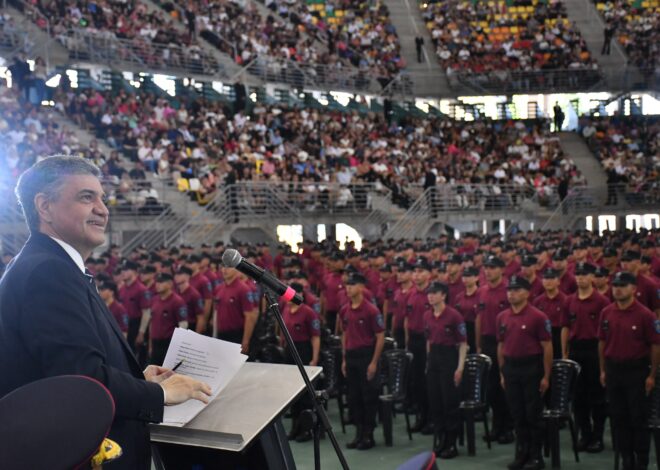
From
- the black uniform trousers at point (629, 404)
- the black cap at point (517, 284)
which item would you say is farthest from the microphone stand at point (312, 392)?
the black cap at point (517, 284)

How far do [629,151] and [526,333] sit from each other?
27.2m

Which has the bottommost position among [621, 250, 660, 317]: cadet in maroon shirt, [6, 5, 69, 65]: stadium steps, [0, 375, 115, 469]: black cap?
[621, 250, 660, 317]: cadet in maroon shirt

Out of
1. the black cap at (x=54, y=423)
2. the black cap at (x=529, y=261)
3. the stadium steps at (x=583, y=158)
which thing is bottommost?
the black cap at (x=529, y=261)

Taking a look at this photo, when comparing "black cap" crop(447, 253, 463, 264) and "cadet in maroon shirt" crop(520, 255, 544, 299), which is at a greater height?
"black cap" crop(447, 253, 463, 264)

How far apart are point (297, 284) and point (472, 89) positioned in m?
28.0

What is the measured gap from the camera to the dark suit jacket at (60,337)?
242 centimetres

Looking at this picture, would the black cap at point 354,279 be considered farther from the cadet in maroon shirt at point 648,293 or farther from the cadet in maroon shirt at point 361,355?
the cadet in maroon shirt at point 648,293

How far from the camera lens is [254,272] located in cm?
331

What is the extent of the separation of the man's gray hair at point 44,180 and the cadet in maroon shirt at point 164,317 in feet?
25.9

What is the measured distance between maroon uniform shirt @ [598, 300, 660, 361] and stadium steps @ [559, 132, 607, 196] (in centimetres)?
2461

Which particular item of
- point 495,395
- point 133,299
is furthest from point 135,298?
point 495,395

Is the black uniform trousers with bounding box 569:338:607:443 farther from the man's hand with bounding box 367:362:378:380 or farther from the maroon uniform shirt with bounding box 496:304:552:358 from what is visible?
the man's hand with bounding box 367:362:378:380

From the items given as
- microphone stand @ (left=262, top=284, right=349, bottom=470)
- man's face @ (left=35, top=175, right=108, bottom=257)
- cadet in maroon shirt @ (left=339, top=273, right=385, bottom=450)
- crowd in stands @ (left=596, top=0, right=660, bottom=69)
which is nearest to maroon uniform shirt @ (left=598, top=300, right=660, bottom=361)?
cadet in maroon shirt @ (left=339, top=273, right=385, bottom=450)

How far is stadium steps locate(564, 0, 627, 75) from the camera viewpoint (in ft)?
122
